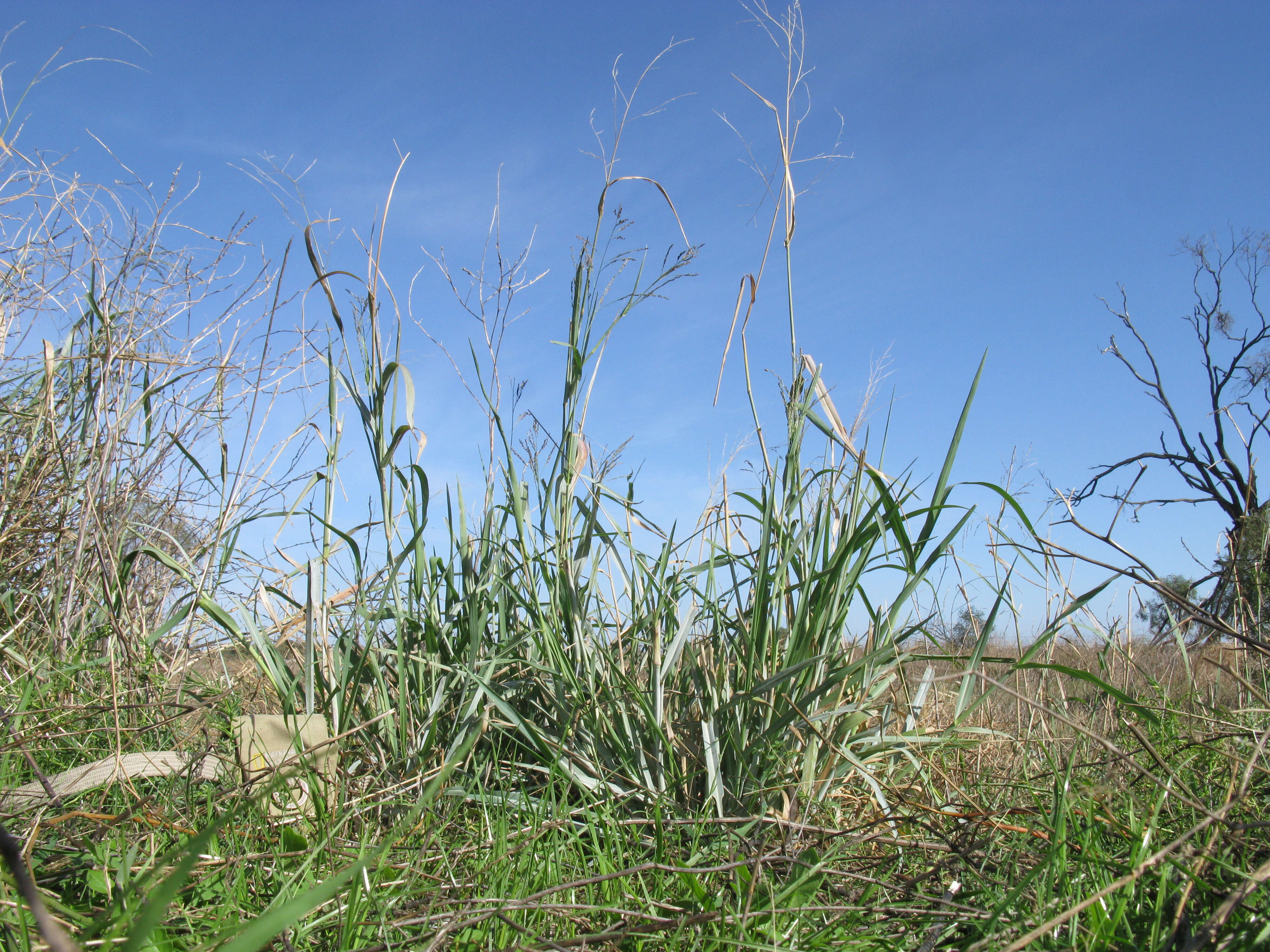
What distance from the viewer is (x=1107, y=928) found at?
843 mm

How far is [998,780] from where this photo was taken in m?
1.55

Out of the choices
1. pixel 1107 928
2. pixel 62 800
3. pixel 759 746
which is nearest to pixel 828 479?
pixel 759 746

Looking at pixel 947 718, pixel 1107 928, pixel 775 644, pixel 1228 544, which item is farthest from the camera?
pixel 1228 544

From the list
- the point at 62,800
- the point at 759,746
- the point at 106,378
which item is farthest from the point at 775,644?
the point at 106,378

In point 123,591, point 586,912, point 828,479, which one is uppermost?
point 828,479

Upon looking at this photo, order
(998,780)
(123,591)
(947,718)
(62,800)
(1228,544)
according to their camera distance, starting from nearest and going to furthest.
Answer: (62,800)
(998,780)
(123,591)
(947,718)
(1228,544)

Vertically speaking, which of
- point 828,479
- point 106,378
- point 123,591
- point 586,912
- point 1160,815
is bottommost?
point 586,912

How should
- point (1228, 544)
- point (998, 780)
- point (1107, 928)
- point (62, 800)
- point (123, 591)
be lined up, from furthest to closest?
point (1228, 544) < point (123, 591) < point (998, 780) < point (62, 800) < point (1107, 928)

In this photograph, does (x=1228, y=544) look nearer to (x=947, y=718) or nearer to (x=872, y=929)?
(x=947, y=718)

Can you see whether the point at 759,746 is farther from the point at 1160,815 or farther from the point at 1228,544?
the point at 1228,544

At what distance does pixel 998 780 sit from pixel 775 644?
0.59 m

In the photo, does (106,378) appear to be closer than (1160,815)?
No

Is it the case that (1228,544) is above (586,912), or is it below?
above

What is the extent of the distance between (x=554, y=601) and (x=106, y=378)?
164cm
